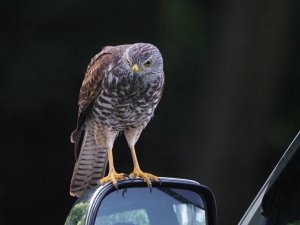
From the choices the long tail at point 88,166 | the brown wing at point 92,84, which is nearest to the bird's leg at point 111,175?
the long tail at point 88,166

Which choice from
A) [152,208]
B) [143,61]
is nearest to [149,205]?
[152,208]

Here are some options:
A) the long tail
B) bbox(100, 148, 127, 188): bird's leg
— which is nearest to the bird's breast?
the long tail

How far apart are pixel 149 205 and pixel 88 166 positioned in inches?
80.9

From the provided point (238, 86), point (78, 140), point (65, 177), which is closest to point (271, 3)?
point (238, 86)

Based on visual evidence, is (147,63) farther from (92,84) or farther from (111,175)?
(111,175)

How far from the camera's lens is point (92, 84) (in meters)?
4.91

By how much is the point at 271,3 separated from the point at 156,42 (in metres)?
1.02

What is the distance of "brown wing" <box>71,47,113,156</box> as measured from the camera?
484 cm

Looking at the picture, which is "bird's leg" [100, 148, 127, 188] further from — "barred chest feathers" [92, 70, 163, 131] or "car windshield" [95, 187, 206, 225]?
"car windshield" [95, 187, 206, 225]

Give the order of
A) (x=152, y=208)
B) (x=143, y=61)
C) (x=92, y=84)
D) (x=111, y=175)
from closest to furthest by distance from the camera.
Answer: (x=152, y=208) < (x=111, y=175) < (x=143, y=61) < (x=92, y=84)

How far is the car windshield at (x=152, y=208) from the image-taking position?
102 inches

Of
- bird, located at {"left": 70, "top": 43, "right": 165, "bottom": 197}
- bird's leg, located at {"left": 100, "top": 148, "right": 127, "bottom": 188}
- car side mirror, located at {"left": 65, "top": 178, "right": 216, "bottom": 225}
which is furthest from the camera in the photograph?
bird, located at {"left": 70, "top": 43, "right": 165, "bottom": 197}

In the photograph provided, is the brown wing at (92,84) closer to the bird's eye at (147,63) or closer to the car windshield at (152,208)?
the bird's eye at (147,63)

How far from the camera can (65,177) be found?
9.16 metres
